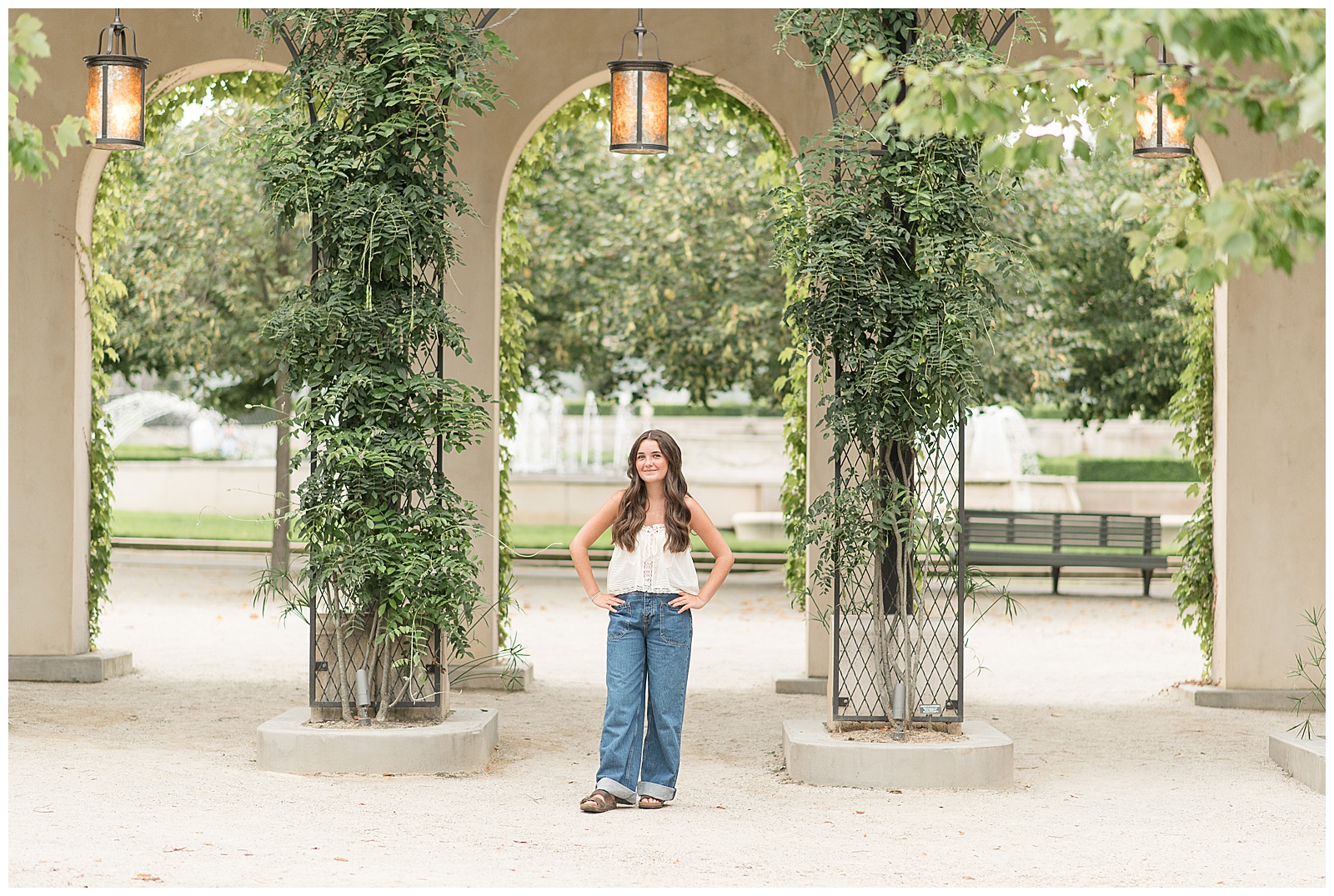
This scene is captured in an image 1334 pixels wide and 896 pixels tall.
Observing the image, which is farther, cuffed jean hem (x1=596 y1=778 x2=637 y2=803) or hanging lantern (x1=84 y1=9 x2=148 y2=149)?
hanging lantern (x1=84 y1=9 x2=148 y2=149)

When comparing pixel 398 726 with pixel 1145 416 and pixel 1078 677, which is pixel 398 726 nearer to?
pixel 1078 677

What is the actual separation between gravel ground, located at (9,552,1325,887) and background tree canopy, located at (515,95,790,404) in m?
5.50

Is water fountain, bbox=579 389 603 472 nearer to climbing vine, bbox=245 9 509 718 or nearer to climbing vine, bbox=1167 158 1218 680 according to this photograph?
climbing vine, bbox=1167 158 1218 680

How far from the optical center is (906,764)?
18.3ft

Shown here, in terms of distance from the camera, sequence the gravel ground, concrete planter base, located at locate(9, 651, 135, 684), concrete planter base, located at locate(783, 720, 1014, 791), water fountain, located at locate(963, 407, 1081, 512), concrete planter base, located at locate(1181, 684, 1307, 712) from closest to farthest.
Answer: the gravel ground → concrete planter base, located at locate(783, 720, 1014, 791) → concrete planter base, located at locate(1181, 684, 1307, 712) → concrete planter base, located at locate(9, 651, 135, 684) → water fountain, located at locate(963, 407, 1081, 512)

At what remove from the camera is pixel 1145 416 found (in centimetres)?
1536

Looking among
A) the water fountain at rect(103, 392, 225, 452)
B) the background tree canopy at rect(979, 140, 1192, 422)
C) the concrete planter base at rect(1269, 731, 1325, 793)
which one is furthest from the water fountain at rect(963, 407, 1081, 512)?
the water fountain at rect(103, 392, 225, 452)

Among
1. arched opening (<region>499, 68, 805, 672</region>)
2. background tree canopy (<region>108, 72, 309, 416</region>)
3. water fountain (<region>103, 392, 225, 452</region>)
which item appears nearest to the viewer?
arched opening (<region>499, 68, 805, 672</region>)

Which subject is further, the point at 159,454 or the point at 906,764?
the point at 159,454

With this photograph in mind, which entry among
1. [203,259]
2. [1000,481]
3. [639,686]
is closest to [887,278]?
[639,686]

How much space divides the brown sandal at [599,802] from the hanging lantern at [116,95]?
3.70 meters

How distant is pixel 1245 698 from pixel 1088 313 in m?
7.90

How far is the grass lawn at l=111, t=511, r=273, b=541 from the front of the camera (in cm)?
1772

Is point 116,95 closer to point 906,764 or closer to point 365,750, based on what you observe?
point 365,750
